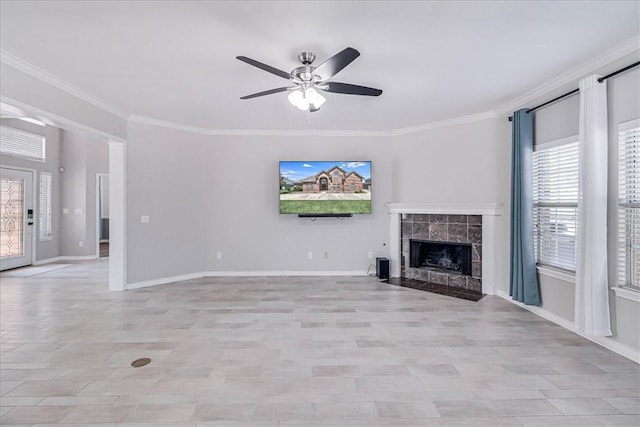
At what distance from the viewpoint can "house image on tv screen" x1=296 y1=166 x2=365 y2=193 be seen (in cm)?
548

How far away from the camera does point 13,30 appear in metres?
2.56

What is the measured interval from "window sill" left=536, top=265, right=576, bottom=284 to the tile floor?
21.4 inches

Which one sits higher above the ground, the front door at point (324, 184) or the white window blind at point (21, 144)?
the white window blind at point (21, 144)

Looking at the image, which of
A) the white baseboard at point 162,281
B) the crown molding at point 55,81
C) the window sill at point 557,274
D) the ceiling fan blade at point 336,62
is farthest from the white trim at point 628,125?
the white baseboard at point 162,281

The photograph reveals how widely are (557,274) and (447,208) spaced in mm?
1821

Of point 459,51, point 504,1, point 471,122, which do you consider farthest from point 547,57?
point 471,122

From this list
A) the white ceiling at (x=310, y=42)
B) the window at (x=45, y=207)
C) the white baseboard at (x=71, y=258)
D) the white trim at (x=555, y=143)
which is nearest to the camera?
the white ceiling at (x=310, y=42)

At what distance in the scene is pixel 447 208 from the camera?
506 centimetres

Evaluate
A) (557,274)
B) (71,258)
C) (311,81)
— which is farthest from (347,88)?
(71,258)

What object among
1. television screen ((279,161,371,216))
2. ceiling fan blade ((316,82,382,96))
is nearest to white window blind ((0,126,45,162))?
television screen ((279,161,371,216))

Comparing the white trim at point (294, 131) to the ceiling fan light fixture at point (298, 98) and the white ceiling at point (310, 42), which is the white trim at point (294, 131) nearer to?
the white ceiling at point (310, 42)

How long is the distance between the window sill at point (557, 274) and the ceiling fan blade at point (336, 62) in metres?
3.28

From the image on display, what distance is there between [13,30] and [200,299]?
3423mm

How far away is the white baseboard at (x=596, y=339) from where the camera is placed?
2705 mm
